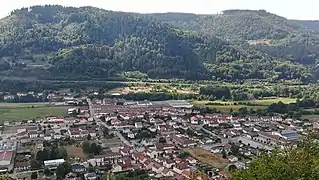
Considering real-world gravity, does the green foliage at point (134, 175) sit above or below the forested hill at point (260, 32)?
below

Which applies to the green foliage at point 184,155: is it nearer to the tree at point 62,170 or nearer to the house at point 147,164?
the house at point 147,164

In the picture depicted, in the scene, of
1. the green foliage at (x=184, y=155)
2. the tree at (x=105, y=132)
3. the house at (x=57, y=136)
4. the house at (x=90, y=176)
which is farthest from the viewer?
the tree at (x=105, y=132)

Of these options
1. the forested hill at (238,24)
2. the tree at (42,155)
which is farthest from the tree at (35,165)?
the forested hill at (238,24)

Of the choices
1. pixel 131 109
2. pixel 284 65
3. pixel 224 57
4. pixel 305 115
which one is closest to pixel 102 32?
pixel 224 57

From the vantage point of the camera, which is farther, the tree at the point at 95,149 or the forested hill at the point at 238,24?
the forested hill at the point at 238,24

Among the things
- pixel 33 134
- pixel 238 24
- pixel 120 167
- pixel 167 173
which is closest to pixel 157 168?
pixel 167 173

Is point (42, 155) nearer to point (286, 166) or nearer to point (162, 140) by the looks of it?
point (162, 140)

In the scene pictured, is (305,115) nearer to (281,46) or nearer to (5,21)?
(281,46)

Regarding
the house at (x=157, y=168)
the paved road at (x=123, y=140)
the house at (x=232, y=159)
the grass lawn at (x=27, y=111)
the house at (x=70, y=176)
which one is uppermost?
the house at (x=157, y=168)
